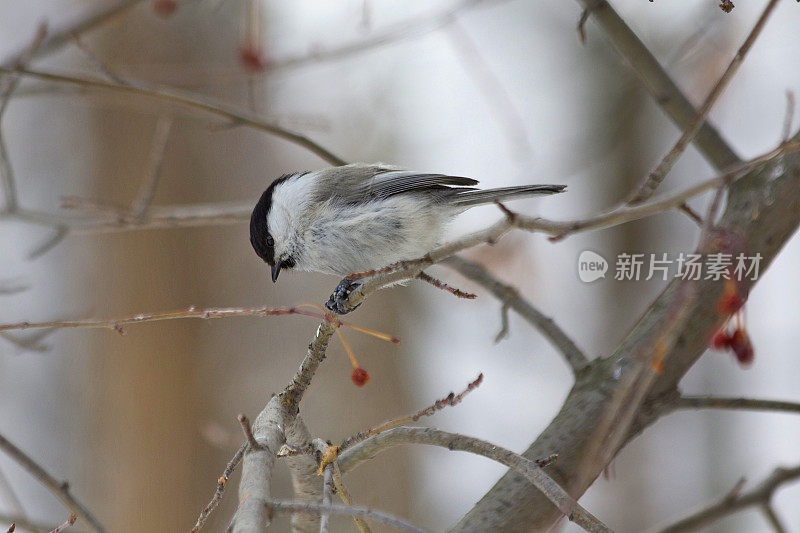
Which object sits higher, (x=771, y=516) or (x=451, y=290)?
(x=451, y=290)

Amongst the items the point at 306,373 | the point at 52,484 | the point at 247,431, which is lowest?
the point at 247,431

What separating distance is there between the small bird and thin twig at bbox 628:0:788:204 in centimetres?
96

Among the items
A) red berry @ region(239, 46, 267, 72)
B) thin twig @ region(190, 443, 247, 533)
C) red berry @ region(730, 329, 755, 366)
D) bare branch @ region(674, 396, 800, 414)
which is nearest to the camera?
thin twig @ region(190, 443, 247, 533)

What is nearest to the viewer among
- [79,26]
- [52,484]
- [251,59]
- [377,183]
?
[52,484]

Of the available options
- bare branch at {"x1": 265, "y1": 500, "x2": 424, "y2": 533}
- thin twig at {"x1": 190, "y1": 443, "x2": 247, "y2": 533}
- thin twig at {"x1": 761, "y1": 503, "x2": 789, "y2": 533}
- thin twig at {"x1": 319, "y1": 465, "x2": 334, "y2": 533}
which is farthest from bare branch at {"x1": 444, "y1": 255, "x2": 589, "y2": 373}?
bare branch at {"x1": 265, "y1": 500, "x2": 424, "y2": 533}

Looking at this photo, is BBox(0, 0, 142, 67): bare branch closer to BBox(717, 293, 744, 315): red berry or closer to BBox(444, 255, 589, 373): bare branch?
BBox(444, 255, 589, 373): bare branch

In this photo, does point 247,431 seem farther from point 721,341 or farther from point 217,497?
point 721,341

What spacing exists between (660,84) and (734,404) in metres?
0.96

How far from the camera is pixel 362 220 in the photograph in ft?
7.82

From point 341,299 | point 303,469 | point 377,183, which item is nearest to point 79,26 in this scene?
point 377,183

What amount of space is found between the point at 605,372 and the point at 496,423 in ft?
14.2

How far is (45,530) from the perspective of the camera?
1877mm

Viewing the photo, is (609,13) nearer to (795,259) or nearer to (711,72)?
(711,72)

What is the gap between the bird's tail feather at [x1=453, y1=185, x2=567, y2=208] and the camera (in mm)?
1852
